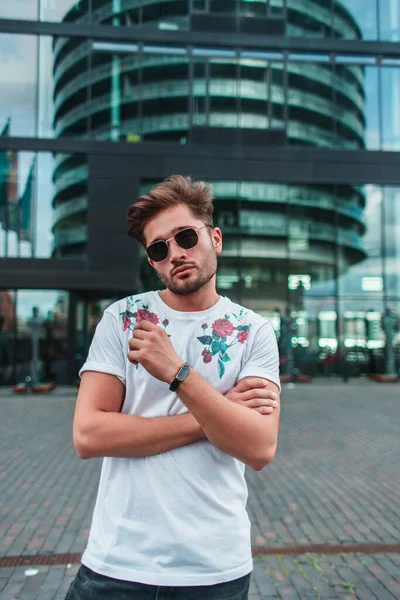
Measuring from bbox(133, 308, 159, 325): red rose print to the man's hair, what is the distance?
0.91 feet

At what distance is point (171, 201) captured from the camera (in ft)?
5.39

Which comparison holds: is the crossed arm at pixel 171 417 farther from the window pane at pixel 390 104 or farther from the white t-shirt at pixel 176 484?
the window pane at pixel 390 104

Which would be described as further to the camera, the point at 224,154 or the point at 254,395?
the point at 224,154

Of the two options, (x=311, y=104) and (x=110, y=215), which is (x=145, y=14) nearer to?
(x=311, y=104)

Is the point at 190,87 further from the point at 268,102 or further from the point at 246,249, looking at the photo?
the point at 246,249

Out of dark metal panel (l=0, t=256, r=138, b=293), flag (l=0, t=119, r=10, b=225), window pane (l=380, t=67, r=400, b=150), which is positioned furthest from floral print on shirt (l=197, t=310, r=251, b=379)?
window pane (l=380, t=67, r=400, b=150)

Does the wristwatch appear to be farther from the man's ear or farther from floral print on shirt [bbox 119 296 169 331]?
the man's ear

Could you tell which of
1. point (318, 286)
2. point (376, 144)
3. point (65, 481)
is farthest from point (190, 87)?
point (65, 481)

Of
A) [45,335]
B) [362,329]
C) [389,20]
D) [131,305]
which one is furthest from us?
[389,20]

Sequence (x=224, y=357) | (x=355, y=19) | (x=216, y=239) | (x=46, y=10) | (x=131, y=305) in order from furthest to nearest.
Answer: (x=355, y=19), (x=46, y=10), (x=216, y=239), (x=131, y=305), (x=224, y=357)

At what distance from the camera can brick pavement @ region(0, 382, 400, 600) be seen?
3578 millimetres

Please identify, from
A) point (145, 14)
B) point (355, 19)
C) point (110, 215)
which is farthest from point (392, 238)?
point (145, 14)

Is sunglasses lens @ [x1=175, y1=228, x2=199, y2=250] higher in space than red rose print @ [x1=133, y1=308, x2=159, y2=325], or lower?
higher

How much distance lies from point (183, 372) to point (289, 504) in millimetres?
4419
